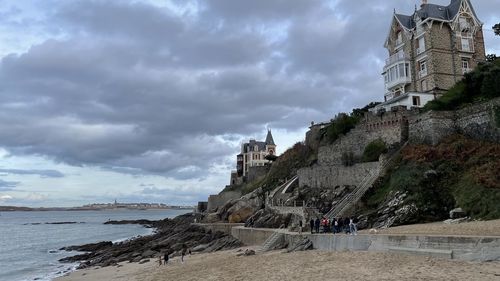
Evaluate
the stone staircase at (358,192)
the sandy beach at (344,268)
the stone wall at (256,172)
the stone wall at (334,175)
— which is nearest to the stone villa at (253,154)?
the stone wall at (256,172)

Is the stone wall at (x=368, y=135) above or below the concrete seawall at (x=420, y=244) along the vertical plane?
above

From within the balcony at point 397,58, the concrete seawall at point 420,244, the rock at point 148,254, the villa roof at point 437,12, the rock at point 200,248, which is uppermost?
the villa roof at point 437,12

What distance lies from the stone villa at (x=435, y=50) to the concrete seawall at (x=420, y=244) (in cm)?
2258

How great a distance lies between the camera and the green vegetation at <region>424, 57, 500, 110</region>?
31219 millimetres

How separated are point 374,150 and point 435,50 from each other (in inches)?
588

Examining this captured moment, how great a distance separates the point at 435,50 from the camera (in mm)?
42250

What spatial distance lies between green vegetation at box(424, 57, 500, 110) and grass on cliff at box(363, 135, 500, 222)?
5.05 metres

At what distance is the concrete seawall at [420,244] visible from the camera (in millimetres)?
13898

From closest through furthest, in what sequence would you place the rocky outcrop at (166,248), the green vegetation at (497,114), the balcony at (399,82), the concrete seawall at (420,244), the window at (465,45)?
1. the concrete seawall at (420,244)
2. the green vegetation at (497,114)
3. the rocky outcrop at (166,248)
4. the window at (465,45)
5. the balcony at (399,82)

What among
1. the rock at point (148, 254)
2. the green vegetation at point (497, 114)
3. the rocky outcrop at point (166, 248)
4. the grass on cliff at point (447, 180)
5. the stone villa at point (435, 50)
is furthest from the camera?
the stone villa at point (435, 50)

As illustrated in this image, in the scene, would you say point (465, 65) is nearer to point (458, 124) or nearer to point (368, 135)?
point (368, 135)

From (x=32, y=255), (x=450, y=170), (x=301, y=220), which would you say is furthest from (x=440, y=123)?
(x=32, y=255)

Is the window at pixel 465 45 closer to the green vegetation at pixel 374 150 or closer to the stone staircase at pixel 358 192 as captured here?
the green vegetation at pixel 374 150

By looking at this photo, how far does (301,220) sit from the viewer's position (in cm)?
2908
